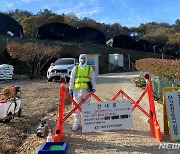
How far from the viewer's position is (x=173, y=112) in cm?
636

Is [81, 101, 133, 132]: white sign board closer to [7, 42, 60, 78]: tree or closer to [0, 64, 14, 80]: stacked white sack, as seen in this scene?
[0, 64, 14, 80]: stacked white sack

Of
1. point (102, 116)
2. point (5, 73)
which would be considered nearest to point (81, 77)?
point (102, 116)

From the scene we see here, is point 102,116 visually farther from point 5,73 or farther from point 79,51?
point 79,51

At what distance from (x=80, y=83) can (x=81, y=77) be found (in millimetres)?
148

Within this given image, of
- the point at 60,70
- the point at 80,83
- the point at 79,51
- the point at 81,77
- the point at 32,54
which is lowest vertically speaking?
the point at 80,83

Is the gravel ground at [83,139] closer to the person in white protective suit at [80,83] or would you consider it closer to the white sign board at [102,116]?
the white sign board at [102,116]

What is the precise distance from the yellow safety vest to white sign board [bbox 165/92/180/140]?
6.34 feet

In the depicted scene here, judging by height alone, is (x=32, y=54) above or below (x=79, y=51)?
below

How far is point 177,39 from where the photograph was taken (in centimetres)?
5878

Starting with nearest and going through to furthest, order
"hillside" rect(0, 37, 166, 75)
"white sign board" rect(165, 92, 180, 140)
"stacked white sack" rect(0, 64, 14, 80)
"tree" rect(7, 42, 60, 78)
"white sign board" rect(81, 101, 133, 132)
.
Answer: "white sign board" rect(165, 92, 180, 140)
"white sign board" rect(81, 101, 133, 132)
"stacked white sack" rect(0, 64, 14, 80)
"tree" rect(7, 42, 60, 78)
"hillside" rect(0, 37, 166, 75)

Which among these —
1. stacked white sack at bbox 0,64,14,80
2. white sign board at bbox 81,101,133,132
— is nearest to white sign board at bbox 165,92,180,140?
white sign board at bbox 81,101,133,132

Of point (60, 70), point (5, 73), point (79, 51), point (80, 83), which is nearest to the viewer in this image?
point (80, 83)

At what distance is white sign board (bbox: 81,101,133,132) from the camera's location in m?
6.57

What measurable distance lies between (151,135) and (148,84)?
1157mm
